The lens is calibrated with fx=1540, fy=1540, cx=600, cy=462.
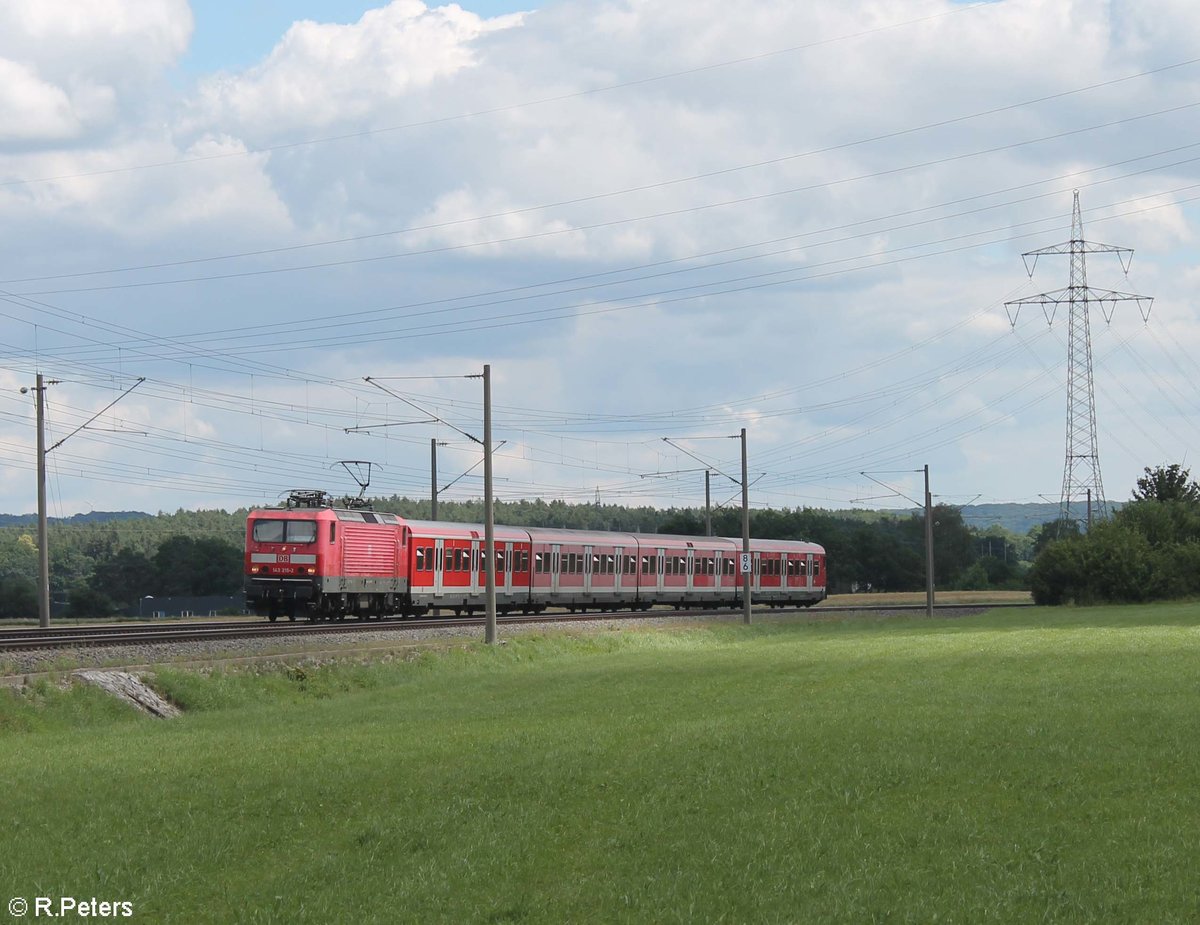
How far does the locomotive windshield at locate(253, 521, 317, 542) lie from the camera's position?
49875 mm

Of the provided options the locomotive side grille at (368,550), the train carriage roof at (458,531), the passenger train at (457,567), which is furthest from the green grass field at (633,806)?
the train carriage roof at (458,531)

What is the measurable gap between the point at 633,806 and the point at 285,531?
121ft

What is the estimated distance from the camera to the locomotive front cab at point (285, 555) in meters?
49.9

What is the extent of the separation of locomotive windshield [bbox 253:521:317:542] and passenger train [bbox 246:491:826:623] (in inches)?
1.3

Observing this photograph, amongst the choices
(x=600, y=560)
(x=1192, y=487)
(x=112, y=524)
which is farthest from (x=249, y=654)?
(x=112, y=524)

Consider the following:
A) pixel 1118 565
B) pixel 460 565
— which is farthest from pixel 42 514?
pixel 1118 565

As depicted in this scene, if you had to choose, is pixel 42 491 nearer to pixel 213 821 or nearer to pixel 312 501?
pixel 312 501

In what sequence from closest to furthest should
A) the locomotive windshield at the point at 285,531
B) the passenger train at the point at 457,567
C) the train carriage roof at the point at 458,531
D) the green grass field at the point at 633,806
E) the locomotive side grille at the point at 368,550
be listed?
the green grass field at the point at 633,806 < the locomotive windshield at the point at 285,531 < the passenger train at the point at 457,567 < the locomotive side grille at the point at 368,550 < the train carriage roof at the point at 458,531

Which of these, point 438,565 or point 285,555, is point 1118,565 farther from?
point 285,555

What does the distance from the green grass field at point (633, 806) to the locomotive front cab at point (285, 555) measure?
2235 cm

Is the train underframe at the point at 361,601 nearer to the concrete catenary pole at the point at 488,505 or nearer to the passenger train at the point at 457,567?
the passenger train at the point at 457,567

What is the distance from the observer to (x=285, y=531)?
50.2 meters

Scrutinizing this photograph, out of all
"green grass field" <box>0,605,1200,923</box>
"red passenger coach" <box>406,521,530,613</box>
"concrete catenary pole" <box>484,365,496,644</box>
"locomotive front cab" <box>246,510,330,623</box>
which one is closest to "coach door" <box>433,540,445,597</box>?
"red passenger coach" <box>406,521,530,613</box>

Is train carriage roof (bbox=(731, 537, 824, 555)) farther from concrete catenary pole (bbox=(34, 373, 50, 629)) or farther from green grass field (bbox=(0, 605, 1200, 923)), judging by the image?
green grass field (bbox=(0, 605, 1200, 923))
